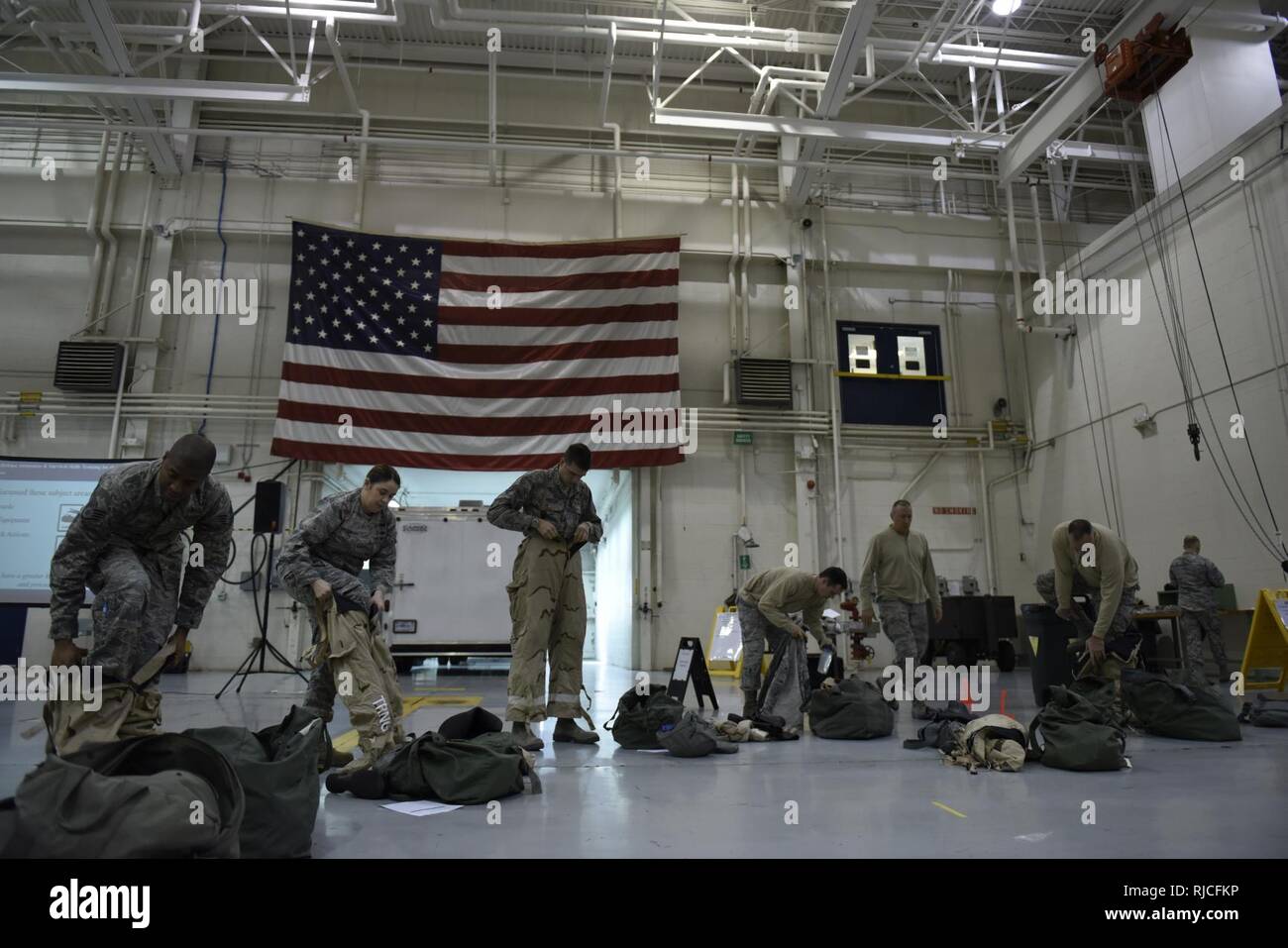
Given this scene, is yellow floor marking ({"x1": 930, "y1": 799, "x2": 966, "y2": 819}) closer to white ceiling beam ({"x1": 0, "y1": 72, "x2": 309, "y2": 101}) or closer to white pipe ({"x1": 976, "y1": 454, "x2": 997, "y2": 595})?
white pipe ({"x1": 976, "y1": 454, "x2": 997, "y2": 595})

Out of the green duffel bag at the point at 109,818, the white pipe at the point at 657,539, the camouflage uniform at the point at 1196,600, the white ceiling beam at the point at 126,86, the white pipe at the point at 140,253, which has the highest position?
the white ceiling beam at the point at 126,86

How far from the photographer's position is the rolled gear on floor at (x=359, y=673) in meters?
3.49

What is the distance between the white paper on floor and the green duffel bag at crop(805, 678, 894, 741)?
2753mm

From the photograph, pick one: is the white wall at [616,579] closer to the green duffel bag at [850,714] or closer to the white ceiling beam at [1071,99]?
the green duffel bag at [850,714]

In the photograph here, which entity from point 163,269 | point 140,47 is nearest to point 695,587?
point 163,269

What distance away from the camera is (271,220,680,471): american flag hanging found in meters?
10.6

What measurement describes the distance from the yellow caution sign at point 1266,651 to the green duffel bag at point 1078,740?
12.0ft

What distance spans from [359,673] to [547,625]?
1255 mm

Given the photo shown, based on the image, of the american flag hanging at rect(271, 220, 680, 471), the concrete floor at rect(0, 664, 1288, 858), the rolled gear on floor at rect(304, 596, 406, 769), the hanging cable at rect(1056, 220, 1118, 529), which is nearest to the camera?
the concrete floor at rect(0, 664, 1288, 858)

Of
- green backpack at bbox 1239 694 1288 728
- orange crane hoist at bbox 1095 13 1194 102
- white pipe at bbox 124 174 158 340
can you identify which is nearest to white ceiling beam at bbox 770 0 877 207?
orange crane hoist at bbox 1095 13 1194 102

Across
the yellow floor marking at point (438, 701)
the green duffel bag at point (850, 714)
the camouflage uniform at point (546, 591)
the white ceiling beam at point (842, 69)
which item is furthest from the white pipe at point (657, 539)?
the camouflage uniform at point (546, 591)

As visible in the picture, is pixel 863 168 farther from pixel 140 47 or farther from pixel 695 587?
pixel 140 47

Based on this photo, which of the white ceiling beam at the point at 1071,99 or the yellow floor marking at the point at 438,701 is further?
the white ceiling beam at the point at 1071,99
